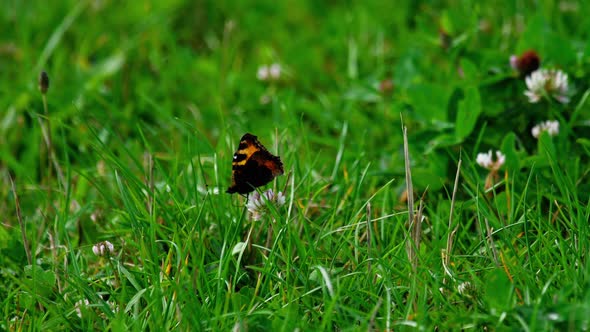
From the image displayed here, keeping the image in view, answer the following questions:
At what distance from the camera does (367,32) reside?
12.7 feet

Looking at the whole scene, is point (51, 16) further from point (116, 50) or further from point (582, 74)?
point (582, 74)

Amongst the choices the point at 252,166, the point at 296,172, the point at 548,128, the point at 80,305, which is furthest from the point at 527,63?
the point at 80,305

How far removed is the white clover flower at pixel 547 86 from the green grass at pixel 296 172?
0.07m

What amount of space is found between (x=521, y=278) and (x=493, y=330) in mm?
206

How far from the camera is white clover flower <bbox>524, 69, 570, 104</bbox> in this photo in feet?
8.18

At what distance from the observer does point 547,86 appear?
2.51 meters

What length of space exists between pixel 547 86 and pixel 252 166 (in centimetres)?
110

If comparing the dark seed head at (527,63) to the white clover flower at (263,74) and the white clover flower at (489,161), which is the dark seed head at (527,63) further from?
the white clover flower at (263,74)

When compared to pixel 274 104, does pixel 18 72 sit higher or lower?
higher

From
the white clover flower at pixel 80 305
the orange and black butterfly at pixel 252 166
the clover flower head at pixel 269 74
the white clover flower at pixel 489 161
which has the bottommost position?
the white clover flower at pixel 489 161

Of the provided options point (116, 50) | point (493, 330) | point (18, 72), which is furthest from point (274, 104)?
point (493, 330)

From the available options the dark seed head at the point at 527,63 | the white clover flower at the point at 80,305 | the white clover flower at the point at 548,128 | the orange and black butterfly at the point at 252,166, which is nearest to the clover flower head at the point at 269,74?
the dark seed head at the point at 527,63

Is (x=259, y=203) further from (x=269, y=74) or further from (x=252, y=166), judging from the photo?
(x=269, y=74)

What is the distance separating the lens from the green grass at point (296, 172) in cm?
180
